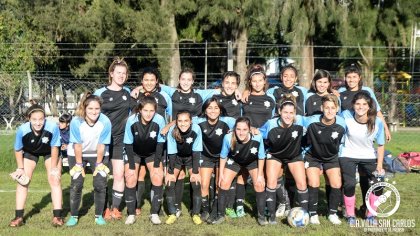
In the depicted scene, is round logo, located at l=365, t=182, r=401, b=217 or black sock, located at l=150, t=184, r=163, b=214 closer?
round logo, located at l=365, t=182, r=401, b=217

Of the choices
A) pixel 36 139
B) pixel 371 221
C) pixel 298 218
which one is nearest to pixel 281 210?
pixel 298 218

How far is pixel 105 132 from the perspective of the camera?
6.08 m

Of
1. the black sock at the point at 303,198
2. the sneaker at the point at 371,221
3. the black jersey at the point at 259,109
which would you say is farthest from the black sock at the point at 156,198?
the sneaker at the point at 371,221

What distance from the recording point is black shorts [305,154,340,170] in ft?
20.2

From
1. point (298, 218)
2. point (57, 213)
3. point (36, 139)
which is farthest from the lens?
point (57, 213)

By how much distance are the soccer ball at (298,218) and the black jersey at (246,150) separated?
75cm

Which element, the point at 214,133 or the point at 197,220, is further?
the point at 214,133

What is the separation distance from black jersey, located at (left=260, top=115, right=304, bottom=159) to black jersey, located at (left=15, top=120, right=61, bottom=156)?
2.57 meters

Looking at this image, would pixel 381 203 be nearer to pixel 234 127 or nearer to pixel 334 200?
pixel 334 200

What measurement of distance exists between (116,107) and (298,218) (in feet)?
8.58

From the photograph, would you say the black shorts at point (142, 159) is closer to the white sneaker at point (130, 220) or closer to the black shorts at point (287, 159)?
the white sneaker at point (130, 220)

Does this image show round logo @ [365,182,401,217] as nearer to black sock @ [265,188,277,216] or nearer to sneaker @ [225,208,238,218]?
black sock @ [265,188,277,216]

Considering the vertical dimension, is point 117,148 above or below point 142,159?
above

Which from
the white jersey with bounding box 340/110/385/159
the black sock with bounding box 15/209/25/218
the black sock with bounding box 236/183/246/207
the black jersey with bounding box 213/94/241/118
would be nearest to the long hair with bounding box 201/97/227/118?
the black jersey with bounding box 213/94/241/118
